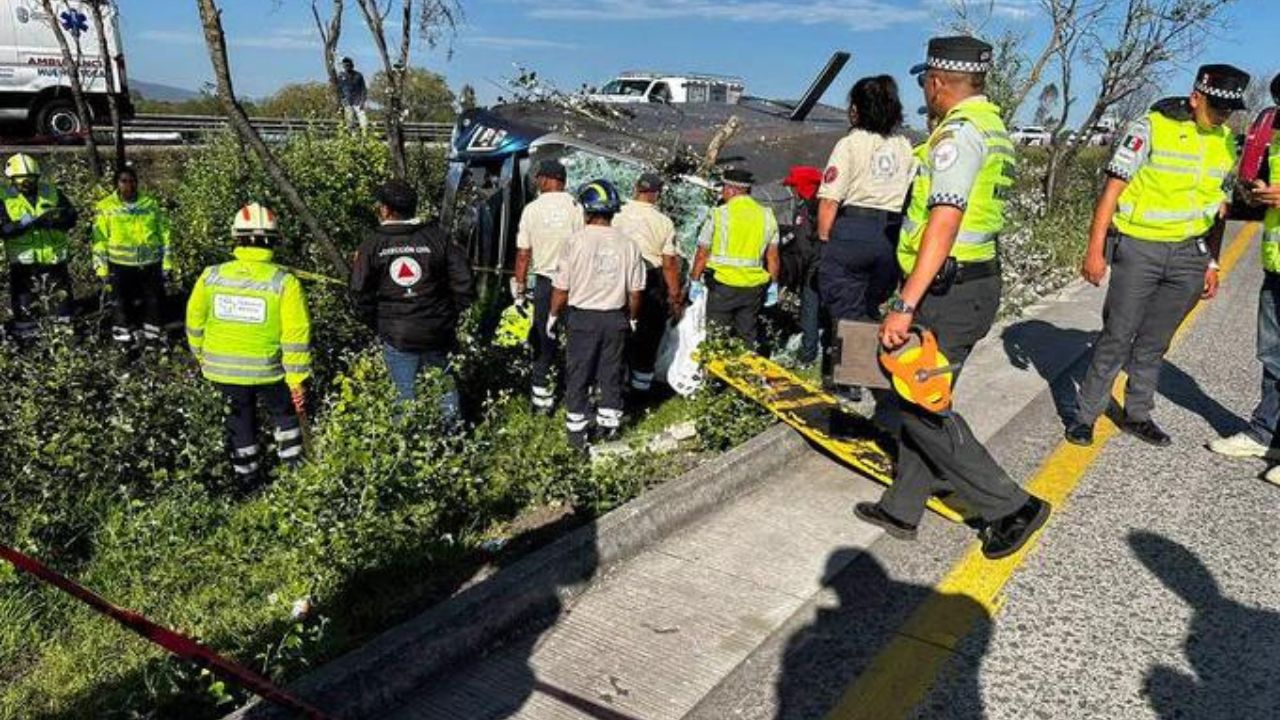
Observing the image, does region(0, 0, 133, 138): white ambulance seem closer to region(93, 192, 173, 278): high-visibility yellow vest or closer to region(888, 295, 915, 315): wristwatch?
region(93, 192, 173, 278): high-visibility yellow vest

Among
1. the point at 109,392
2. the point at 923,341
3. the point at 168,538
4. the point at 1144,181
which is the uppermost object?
the point at 1144,181

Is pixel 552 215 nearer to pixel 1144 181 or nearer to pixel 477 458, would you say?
pixel 477 458

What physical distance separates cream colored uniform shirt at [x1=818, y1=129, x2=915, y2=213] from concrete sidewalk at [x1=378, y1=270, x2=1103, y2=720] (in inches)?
70.3

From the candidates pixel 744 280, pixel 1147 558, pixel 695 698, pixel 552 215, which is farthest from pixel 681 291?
pixel 695 698

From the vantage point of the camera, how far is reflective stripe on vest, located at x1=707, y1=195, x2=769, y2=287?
6.30 meters

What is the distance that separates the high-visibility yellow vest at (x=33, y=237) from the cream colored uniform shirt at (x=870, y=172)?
22.5ft

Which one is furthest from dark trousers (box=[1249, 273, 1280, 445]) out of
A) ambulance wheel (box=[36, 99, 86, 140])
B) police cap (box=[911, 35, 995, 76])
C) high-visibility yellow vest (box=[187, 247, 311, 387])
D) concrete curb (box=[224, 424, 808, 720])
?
ambulance wheel (box=[36, 99, 86, 140])

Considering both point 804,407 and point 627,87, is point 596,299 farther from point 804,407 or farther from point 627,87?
point 627,87

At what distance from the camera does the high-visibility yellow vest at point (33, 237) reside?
7852 mm

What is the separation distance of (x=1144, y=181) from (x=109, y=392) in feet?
18.3

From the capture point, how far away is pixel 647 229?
6.22 m

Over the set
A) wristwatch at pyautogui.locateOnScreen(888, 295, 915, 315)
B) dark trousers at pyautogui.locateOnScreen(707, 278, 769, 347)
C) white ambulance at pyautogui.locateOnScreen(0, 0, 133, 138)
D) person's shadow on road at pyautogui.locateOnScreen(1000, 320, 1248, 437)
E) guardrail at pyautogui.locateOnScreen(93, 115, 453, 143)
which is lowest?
person's shadow on road at pyautogui.locateOnScreen(1000, 320, 1248, 437)

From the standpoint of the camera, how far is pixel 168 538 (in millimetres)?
4008

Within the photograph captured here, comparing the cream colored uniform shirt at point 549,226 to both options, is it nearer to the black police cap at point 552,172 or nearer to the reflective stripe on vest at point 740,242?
the black police cap at point 552,172
